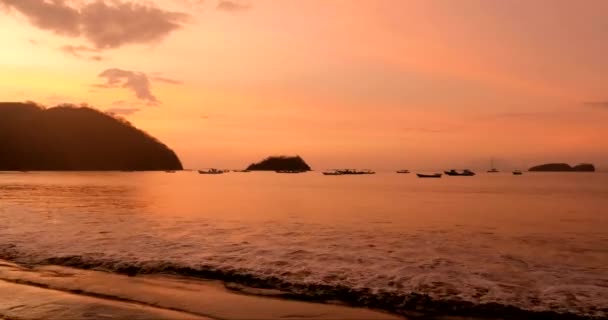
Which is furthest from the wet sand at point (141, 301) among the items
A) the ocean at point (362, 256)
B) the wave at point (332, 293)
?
the ocean at point (362, 256)

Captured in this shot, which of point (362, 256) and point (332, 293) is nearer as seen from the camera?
point (332, 293)

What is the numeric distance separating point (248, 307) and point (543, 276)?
37.0 feet

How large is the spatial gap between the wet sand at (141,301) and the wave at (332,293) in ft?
2.15

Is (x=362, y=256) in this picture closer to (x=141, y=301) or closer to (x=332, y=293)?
(x=332, y=293)

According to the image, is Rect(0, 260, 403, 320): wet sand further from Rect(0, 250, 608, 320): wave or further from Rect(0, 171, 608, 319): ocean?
Rect(0, 171, 608, 319): ocean

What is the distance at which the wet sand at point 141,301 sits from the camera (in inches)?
411

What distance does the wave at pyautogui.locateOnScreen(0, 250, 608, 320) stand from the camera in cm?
1148

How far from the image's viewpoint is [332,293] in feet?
43.1

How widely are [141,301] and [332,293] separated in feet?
17.5

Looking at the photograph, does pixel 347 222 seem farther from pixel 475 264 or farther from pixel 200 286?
pixel 200 286

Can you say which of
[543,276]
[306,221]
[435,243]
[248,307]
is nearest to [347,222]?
[306,221]

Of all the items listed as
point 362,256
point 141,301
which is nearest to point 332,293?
point 141,301

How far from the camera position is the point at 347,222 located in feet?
114

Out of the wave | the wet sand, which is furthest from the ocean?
the wet sand
